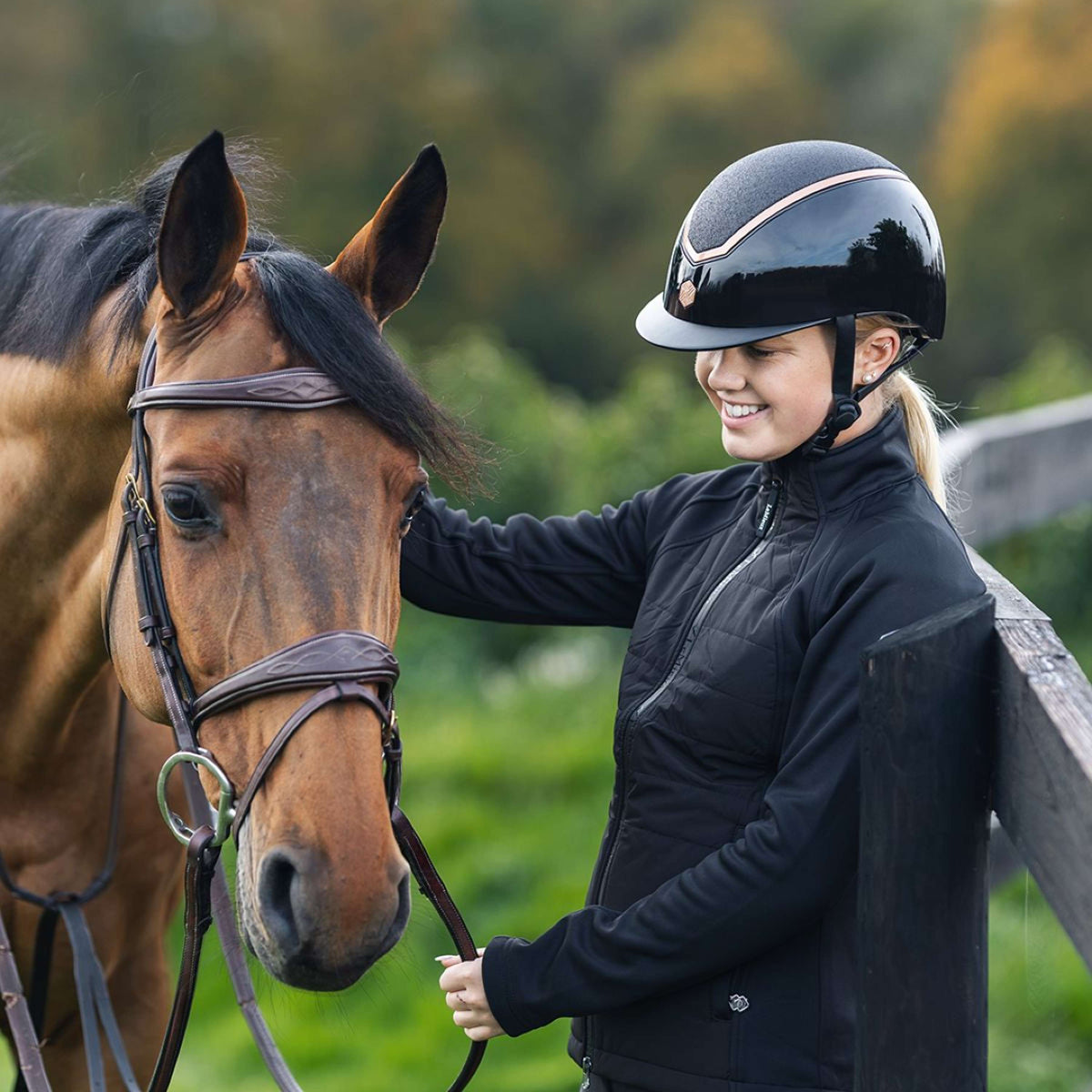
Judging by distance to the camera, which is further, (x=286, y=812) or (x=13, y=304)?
(x=13, y=304)

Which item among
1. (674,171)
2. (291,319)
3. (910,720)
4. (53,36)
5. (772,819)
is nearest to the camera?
(910,720)

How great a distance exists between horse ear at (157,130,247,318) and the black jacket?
2.90ft

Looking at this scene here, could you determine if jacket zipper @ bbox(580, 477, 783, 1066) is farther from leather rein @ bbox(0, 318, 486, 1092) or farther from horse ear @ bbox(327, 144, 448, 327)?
horse ear @ bbox(327, 144, 448, 327)

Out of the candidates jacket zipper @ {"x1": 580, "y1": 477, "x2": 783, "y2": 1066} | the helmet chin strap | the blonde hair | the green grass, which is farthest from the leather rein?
the blonde hair

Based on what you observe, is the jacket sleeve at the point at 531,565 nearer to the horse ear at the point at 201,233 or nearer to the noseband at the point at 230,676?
the noseband at the point at 230,676

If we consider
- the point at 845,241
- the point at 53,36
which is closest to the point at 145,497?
the point at 845,241

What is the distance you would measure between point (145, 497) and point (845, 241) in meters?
1.14

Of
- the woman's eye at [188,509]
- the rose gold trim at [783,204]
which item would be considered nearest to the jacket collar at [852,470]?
the rose gold trim at [783,204]

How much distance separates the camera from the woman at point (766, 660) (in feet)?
6.33

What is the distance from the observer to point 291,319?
2207mm

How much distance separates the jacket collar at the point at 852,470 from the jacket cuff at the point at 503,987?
799 millimetres

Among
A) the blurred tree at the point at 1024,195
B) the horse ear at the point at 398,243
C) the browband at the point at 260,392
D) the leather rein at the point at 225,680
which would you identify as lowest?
the leather rein at the point at 225,680

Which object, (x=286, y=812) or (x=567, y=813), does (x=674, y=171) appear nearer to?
(x=567, y=813)

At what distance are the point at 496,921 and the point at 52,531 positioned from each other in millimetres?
2917
